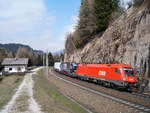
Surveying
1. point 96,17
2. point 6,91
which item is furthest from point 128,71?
point 96,17

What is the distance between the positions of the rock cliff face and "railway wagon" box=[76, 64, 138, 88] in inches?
81.4

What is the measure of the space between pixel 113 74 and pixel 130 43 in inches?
288

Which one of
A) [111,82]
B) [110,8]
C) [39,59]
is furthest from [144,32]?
[39,59]

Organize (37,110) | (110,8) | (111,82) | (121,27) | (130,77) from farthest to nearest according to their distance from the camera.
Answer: (110,8), (121,27), (111,82), (130,77), (37,110)

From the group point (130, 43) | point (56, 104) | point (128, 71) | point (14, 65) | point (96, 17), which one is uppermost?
point (96, 17)

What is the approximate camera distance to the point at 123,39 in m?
33.3

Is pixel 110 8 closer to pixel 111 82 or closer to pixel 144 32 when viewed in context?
pixel 144 32

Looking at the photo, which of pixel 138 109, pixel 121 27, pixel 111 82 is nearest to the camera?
pixel 138 109

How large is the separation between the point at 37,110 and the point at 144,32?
20.2 meters

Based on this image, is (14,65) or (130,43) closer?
(130,43)

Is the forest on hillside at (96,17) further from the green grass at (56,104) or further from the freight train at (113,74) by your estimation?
the green grass at (56,104)

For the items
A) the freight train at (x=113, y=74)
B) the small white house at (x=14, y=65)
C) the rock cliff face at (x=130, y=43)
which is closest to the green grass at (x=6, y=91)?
the freight train at (x=113, y=74)

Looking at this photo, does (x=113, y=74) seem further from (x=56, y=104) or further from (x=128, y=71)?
(x=56, y=104)

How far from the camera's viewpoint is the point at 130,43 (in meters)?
29.4
